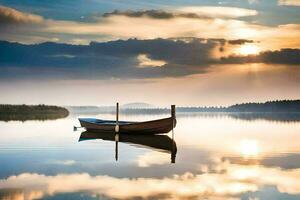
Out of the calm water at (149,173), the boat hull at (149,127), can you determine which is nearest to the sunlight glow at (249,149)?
the calm water at (149,173)

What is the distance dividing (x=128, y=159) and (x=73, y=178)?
6.71m

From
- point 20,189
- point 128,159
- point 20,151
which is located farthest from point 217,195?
point 20,151

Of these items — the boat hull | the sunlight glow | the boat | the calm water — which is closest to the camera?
the calm water

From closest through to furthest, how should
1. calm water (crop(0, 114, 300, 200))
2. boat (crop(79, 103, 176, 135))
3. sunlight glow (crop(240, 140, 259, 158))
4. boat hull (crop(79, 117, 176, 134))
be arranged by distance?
calm water (crop(0, 114, 300, 200)) → sunlight glow (crop(240, 140, 259, 158)) → boat (crop(79, 103, 176, 135)) → boat hull (crop(79, 117, 176, 134))

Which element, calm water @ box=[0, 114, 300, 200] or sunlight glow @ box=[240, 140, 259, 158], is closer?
calm water @ box=[0, 114, 300, 200]

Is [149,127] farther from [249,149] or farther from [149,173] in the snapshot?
[149,173]

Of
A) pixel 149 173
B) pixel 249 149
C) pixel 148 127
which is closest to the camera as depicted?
pixel 149 173

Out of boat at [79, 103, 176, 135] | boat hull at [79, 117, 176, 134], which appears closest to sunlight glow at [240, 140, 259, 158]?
boat at [79, 103, 176, 135]

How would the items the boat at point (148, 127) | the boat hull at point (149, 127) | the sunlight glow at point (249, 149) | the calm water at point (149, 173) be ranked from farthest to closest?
the boat hull at point (149, 127) → the boat at point (148, 127) → the sunlight glow at point (249, 149) → the calm water at point (149, 173)

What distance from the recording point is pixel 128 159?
24781 millimetres

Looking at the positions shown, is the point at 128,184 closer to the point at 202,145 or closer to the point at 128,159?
the point at 128,159

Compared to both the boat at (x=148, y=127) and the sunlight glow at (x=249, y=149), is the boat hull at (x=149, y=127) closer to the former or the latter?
the boat at (x=148, y=127)

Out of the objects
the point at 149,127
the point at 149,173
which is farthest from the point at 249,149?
the point at 149,173

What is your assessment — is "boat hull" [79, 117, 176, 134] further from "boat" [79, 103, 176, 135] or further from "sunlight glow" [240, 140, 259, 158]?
"sunlight glow" [240, 140, 259, 158]
